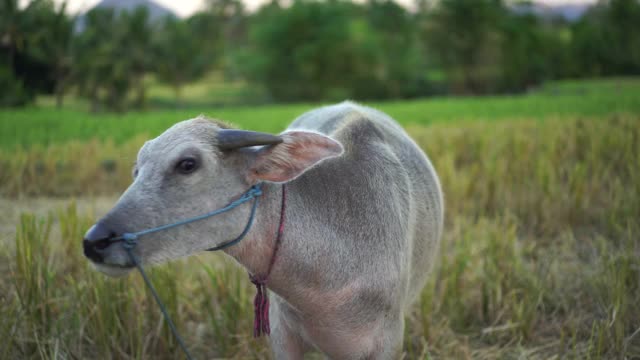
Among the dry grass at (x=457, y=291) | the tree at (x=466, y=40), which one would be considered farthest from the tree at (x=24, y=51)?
the tree at (x=466, y=40)

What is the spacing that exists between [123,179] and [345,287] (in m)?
4.64

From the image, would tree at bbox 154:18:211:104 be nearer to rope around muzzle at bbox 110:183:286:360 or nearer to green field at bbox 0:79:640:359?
green field at bbox 0:79:640:359

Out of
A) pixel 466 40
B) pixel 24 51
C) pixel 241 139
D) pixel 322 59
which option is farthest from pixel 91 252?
pixel 466 40

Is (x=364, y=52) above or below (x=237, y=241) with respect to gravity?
above

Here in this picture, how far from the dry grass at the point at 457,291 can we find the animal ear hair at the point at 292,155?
1.06 meters

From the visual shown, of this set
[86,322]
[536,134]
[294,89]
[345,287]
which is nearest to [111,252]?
[345,287]

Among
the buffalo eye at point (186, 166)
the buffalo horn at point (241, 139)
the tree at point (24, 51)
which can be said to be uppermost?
the tree at point (24, 51)

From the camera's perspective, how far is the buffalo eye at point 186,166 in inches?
66.8

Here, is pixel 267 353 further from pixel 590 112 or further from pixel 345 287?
pixel 590 112

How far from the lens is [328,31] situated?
39281mm

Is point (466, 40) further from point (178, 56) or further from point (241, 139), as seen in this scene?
point (241, 139)

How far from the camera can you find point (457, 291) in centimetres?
346

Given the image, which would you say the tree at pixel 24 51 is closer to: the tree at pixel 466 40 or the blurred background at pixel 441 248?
the blurred background at pixel 441 248

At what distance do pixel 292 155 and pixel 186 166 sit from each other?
1.12 ft
